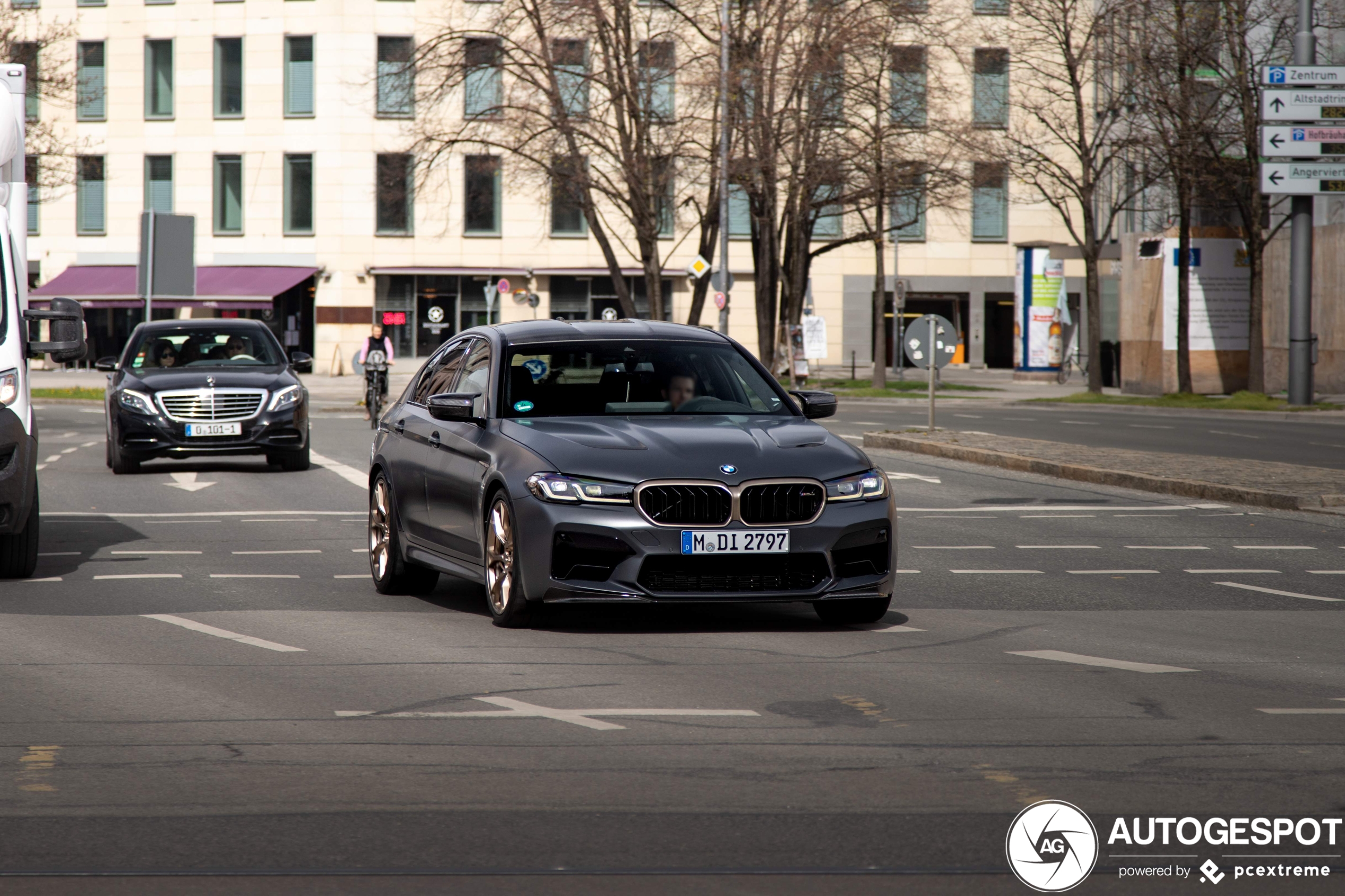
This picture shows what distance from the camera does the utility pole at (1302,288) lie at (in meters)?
36.2

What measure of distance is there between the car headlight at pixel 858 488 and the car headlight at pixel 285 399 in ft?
41.9

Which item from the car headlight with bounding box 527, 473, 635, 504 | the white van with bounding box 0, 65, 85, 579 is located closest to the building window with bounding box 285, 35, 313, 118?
the white van with bounding box 0, 65, 85, 579

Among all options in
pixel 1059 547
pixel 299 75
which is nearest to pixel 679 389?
pixel 1059 547

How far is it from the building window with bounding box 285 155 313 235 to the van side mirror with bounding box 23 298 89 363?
54.3 metres

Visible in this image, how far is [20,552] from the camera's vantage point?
11.9 metres

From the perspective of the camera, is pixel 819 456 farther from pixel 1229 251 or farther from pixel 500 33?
pixel 1229 251

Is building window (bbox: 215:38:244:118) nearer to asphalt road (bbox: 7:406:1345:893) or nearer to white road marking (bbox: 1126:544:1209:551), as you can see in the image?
asphalt road (bbox: 7:406:1345:893)

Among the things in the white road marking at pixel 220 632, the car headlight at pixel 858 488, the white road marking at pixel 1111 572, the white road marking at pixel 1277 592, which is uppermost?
the car headlight at pixel 858 488

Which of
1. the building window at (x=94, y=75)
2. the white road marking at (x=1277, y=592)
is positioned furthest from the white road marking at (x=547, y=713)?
the building window at (x=94, y=75)

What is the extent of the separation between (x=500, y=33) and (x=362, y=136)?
2436cm

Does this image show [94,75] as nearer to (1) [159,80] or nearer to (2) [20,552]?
(1) [159,80]

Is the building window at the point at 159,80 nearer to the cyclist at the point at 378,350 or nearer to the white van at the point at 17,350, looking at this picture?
the cyclist at the point at 378,350

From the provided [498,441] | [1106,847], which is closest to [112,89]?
[498,441]

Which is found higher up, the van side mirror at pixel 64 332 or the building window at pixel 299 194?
the building window at pixel 299 194
